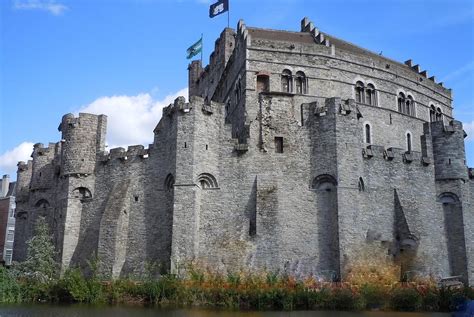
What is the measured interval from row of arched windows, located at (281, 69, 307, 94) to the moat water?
72.3 feet

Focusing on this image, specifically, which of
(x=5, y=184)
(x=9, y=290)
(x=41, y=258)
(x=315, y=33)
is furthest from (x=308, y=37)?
(x=5, y=184)

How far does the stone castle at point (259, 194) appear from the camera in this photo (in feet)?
95.7

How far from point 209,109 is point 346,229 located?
9.72 m

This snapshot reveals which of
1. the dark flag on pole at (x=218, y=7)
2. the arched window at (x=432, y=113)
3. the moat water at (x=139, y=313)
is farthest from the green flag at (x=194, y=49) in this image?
the moat water at (x=139, y=313)

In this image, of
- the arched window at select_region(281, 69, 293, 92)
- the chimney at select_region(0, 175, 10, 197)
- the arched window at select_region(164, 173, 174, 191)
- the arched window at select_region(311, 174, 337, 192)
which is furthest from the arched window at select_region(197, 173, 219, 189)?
the chimney at select_region(0, 175, 10, 197)

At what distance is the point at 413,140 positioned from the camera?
45156mm

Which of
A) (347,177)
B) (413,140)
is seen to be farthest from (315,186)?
(413,140)

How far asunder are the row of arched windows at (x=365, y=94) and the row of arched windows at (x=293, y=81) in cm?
458

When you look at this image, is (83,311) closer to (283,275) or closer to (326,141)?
(283,275)

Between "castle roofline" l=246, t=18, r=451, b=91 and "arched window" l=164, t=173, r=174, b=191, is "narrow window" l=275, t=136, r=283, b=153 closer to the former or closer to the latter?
"arched window" l=164, t=173, r=174, b=191

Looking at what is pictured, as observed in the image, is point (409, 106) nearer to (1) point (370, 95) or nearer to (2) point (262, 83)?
(1) point (370, 95)

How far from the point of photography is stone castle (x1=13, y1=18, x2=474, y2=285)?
95.7 feet

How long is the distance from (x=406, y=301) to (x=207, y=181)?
39.9 ft

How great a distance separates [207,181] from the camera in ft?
100.0
